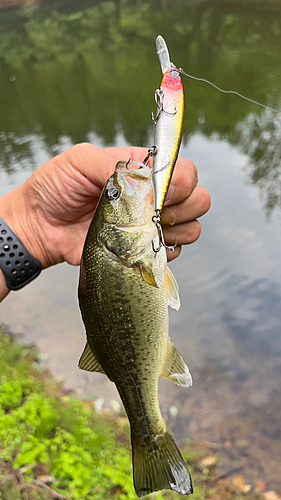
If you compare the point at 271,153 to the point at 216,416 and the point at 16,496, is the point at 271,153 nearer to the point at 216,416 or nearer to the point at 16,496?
the point at 216,416

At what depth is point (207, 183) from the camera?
6672 mm

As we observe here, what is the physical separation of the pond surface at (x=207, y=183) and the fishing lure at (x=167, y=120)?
344 centimetres

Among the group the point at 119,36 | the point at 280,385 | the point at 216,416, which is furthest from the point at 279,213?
the point at 119,36

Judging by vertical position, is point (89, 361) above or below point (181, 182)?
below

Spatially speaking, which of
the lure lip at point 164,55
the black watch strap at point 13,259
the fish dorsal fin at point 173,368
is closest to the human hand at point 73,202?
the black watch strap at point 13,259

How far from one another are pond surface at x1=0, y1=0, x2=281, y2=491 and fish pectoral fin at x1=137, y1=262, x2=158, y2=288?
2.97m

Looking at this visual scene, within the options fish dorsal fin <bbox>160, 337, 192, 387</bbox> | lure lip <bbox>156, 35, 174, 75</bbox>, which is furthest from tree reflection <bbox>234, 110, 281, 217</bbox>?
lure lip <bbox>156, 35, 174, 75</bbox>

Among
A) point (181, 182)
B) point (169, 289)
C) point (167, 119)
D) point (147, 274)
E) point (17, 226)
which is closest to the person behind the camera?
point (167, 119)

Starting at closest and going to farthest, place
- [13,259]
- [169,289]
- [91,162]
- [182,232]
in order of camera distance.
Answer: [169,289], [91,162], [182,232], [13,259]

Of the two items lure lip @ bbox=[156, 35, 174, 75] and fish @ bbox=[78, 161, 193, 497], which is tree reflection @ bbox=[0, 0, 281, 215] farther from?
lure lip @ bbox=[156, 35, 174, 75]

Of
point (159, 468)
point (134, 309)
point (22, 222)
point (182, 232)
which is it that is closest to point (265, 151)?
point (182, 232)

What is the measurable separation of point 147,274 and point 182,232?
0.88 meters

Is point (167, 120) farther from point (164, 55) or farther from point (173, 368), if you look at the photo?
point (173, 368)

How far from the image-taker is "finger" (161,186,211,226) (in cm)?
216
